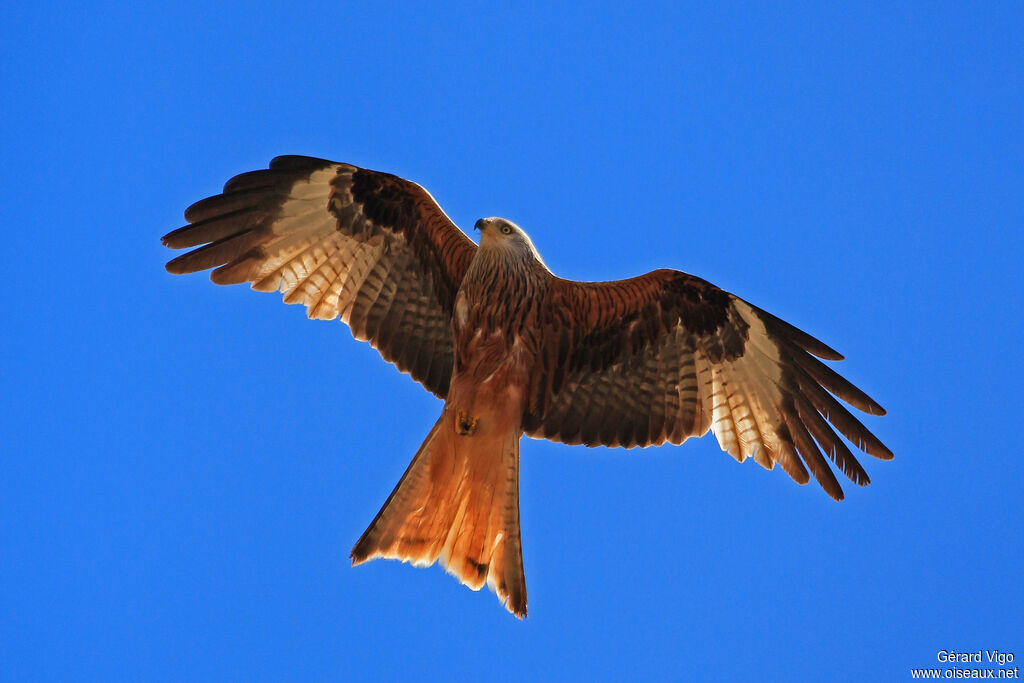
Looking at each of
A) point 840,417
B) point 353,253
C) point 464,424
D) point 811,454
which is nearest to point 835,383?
point 840,417

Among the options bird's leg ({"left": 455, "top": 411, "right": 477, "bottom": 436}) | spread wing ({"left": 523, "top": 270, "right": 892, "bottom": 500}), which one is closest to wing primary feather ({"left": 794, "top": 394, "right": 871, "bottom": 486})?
spread wing ({"left": 523, "top": 270, "right": 892, "bottom": 500})

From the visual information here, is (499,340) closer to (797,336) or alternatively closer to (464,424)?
(464,424)

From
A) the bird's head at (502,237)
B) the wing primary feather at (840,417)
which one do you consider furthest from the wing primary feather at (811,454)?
the bird's head at (502,237)

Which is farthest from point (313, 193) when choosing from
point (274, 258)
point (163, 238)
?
point (163, 238)

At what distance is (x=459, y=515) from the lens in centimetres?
721

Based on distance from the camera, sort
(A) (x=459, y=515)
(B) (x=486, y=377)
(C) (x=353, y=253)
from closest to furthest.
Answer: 1. (A) (x=459, y=515)
2. (B) (x=486, y=377)
3. (C) (x=353, y=253)

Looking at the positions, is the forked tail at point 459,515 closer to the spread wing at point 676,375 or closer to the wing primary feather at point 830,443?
the spread wing at point 676,375

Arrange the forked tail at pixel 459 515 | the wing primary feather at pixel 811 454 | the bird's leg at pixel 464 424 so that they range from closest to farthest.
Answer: the forked tail at pixel 459 515
the bird's leg at pixel 464 424
the wing primary feather at pixel 811 454

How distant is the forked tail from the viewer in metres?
7.00

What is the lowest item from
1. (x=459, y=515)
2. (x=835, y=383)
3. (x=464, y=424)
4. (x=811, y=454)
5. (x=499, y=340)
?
(x=459, y=515)

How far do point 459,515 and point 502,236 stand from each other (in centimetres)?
212

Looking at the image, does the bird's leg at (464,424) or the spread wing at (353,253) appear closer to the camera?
the bird's leg at (464,424)

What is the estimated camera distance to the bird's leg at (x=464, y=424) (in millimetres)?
7355

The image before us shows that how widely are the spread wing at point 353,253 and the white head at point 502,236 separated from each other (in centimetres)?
44
